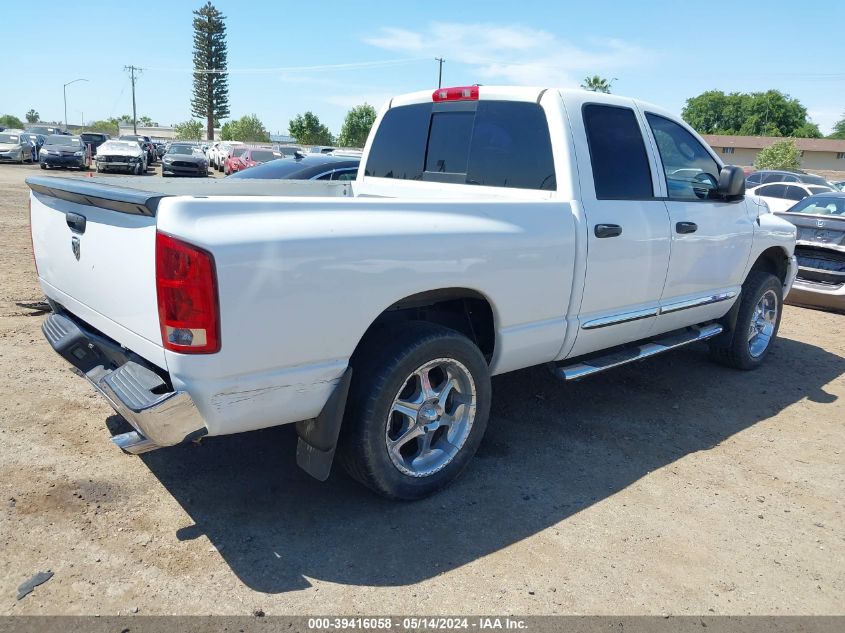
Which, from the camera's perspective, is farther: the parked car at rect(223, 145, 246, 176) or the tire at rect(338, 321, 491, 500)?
the parked car at rect(223, 145, 246, 176)

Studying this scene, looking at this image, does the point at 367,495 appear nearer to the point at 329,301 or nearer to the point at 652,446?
the point at 329,301

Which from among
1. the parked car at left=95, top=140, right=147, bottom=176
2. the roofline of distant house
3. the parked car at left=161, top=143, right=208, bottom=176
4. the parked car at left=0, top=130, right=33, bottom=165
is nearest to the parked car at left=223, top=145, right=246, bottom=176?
the parked car at left=161, top=143, right=208, bottom=176

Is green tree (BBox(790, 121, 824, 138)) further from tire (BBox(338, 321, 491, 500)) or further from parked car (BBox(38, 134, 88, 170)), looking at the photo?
tire (BBox(338, 321, 491, 500))

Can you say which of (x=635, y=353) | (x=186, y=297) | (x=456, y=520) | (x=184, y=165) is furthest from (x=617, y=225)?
(x=184, y=165)

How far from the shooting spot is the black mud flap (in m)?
2.97

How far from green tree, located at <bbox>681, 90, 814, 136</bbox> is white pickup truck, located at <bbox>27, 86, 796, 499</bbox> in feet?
340

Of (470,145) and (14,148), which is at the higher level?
(470,145)

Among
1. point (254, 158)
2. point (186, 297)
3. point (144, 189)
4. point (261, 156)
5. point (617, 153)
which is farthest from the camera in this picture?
point (261, 156)

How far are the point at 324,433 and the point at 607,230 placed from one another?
2.09 m

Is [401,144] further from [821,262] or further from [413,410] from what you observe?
[821,262]

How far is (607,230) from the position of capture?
394 cm

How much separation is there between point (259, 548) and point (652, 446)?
2627 mm

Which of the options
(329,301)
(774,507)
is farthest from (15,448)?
(774,507)

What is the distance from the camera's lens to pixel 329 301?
9.24 ft
